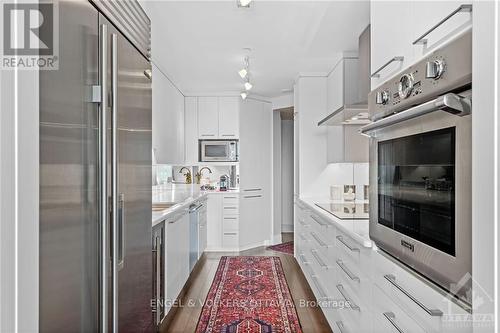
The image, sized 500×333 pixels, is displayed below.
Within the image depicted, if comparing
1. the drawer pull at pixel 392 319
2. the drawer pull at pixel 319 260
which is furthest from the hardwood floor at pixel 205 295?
the drawer pull at pixel 392 319

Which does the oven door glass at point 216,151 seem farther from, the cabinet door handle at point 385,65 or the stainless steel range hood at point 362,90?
the cabinet door handle at point 385,65

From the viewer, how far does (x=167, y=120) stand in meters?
4.86

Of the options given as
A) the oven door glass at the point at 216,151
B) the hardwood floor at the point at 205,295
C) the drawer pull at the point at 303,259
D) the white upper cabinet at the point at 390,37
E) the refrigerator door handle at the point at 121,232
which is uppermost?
the white upper cabinet at the point at 390,37

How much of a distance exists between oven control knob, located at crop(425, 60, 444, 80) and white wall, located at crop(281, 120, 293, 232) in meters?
6.27

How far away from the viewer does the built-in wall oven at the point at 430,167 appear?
98 centimetres

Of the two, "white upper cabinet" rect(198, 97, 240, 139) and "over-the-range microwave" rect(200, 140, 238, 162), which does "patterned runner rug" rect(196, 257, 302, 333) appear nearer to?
"over-the-range microwave" rect(200, 140, 238, 162)

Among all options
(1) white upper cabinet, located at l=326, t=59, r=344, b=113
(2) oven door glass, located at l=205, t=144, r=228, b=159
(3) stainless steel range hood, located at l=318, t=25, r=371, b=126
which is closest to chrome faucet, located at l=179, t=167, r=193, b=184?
(2) oven door glass, located at l=205, t=144, r=228, b=159

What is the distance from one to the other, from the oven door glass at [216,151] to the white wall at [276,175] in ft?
3.54

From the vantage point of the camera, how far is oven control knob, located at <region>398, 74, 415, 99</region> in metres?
1.29

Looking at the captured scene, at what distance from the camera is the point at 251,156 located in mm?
6242

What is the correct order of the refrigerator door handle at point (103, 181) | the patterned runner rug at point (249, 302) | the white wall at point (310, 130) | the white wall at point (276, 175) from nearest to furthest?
the refrigerator door handle at point (103, 181) → the patterned runner rug at point (249, 302) → the white wall at point (310, 130) → the white wall at point (276, 175)

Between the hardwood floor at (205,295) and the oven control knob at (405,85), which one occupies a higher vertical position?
the oven control knob at (405,85)

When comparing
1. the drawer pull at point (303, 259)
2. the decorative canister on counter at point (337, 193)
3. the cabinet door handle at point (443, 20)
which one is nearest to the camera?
the cabinet door handle at point (443, 20)

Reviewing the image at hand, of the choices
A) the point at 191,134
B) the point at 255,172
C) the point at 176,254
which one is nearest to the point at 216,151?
the point at 191,134
